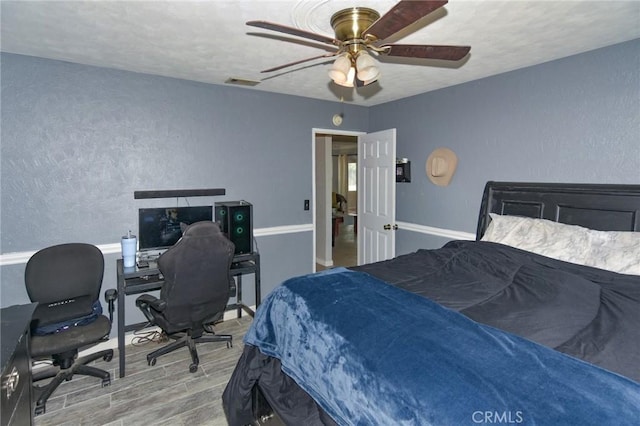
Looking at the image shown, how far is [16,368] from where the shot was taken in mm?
1308

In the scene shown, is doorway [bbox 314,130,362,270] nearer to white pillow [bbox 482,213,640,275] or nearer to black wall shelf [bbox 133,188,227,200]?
black wall shelf [bbox 133,188,227,200]

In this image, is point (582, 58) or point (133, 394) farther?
point (582, 58)

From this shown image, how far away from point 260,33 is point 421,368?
216cm

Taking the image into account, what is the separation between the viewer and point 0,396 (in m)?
1.11

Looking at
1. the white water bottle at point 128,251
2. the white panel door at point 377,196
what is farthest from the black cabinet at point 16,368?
the white panel door at point 377,196

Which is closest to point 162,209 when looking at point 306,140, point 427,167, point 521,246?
point 306,140

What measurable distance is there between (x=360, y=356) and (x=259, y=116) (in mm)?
3077

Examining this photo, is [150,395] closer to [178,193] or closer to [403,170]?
[178,193]

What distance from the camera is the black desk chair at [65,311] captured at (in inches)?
92.0

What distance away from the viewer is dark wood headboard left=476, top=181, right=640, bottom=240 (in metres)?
2.37

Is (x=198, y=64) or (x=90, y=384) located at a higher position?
(x=198, y=64)

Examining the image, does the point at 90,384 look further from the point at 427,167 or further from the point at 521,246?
the point at 427,167

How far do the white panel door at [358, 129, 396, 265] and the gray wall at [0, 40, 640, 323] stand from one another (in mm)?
322

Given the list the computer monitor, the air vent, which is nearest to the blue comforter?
the computer monitor
